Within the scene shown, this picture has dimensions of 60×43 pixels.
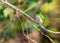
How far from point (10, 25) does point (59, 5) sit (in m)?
1.18

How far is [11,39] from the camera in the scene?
159 inches

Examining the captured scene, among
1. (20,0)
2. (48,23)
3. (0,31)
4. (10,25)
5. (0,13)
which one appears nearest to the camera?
(0,13)

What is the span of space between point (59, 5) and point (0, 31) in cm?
114

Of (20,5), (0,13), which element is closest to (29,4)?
(20,5)

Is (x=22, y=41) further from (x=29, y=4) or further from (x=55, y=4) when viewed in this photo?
(x=29, y=4)

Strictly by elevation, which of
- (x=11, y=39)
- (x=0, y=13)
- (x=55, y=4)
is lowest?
(x=11, y=39)

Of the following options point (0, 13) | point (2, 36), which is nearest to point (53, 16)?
point (2, 36)

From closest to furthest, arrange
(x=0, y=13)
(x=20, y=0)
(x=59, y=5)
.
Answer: (x=0, y=13)
(x=20, y=0)
(x=59, y=5)

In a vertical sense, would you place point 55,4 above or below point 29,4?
above

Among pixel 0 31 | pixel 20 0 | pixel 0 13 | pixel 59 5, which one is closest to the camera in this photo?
pixel 0 13

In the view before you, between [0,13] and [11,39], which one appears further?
[11,39]

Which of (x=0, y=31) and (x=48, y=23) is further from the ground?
(x=48, y=23)

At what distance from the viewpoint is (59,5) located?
4.07m

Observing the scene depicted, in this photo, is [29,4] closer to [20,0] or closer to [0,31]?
[20,0]
